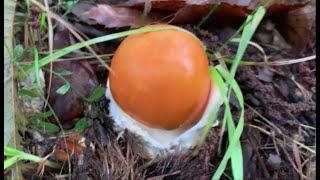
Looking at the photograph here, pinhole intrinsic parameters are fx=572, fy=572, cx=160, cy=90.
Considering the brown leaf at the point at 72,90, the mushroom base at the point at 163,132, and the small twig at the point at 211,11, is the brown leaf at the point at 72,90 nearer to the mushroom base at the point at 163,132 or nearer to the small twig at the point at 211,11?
the mushroom base at the point at 163,132

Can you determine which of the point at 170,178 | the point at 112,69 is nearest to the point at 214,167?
the point at 170,178

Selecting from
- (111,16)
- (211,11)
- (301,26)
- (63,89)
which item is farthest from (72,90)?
(301,26)

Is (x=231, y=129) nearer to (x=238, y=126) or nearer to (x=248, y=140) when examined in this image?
(x=238, y=126)

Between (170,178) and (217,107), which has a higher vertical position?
(217,107)

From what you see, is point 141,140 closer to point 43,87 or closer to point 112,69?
point 112,69

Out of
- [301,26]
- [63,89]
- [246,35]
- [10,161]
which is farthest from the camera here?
[301,26]

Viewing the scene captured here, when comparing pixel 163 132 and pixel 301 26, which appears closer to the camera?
pixel 163 132
